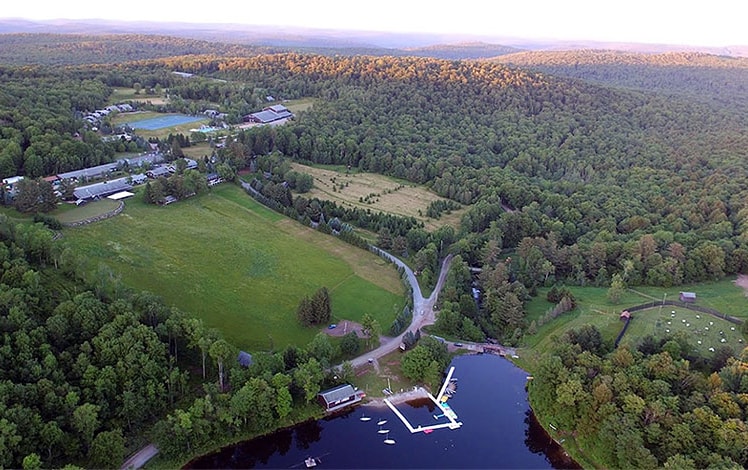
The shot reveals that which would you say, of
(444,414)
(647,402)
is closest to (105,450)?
(444,414)

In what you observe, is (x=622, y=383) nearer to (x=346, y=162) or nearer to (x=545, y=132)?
(x=346, y=162)

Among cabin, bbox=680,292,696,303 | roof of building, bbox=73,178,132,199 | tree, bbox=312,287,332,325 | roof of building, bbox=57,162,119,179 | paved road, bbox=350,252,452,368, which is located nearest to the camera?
paved road, bbox=350,252,452,368

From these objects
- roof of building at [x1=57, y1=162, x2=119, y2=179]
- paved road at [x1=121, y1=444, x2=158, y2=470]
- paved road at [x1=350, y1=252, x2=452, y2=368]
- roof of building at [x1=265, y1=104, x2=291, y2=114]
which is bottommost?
paved road at [x1=350, y1=252, x2=452, y2=368]

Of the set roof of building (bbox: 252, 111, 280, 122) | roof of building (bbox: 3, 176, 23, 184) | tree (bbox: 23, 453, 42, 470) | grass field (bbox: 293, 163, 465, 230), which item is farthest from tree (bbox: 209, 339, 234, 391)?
roof of building (bbox: 252, 111, 280, 122)

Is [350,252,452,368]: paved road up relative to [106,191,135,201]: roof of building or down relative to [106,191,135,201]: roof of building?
down

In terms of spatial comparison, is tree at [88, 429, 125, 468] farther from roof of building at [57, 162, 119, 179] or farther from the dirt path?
the dirt path

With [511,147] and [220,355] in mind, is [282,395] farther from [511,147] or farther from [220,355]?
[511,147]

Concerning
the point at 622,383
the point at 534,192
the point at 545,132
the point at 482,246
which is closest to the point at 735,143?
the point at 545,132
